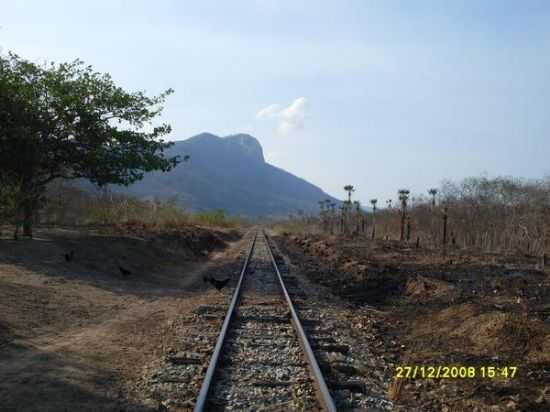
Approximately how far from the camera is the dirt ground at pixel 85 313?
6605 millimetres

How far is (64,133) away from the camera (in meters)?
20.9

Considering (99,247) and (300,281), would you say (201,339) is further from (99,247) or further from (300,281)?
(99,247)

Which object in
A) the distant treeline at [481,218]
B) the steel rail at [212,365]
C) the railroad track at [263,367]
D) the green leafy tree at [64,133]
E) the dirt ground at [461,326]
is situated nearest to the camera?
the steel rail at [212,365]

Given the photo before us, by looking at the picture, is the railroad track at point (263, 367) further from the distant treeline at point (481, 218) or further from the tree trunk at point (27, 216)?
the distant treeline at point (481, 218)

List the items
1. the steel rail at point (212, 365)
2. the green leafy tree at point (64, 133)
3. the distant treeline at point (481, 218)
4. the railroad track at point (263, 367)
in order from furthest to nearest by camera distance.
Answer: the distant treeline at point (481, 218), the green leafy tree at point (64, 133), the railroad track at point (263, 367), the steel rail at point (212, 365)

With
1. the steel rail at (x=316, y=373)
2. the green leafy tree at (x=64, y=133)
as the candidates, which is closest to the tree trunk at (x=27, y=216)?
the green leafy tree at (x=64, y=133)

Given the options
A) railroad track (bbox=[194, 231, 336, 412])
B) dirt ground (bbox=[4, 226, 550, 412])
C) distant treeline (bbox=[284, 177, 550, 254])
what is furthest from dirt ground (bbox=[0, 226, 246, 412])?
distant treeline (bbox=[284, 177, 550, 254])

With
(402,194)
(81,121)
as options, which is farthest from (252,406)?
(402,194)

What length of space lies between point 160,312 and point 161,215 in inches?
934

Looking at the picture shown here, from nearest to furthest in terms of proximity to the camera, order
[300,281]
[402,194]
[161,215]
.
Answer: [300,281] → [161,215] → [402,194]

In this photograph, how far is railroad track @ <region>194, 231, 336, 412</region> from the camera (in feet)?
20.3

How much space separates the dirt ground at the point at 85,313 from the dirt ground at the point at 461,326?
327 centimetres

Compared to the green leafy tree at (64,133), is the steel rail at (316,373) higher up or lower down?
lower down

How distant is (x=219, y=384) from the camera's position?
681cm
